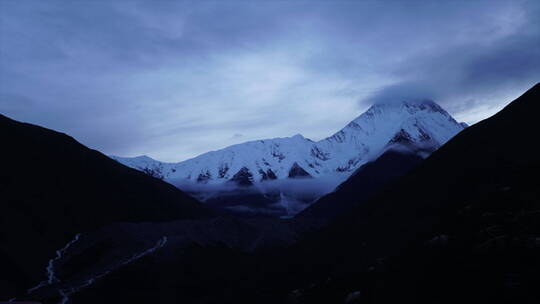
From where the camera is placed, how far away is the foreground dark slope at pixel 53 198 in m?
109

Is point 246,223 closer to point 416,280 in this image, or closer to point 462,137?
point 462,137

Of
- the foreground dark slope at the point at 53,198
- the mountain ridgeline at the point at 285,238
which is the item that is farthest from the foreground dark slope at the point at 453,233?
the foreground dark slope at the point at 53,198

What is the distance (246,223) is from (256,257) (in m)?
33.8

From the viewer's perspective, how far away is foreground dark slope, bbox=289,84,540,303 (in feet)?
114

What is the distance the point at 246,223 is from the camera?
155625 mm

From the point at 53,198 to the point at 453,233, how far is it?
124754 millimetres

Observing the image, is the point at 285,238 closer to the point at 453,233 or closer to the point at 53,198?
the point at 53,198

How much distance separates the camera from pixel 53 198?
13800cm

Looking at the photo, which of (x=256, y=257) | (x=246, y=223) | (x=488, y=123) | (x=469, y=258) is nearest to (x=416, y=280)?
(x=469, y=258)

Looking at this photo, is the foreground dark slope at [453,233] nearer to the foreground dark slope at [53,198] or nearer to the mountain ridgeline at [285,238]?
the mountain ridgeline at [285,238]

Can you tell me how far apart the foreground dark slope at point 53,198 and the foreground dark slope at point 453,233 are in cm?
6527

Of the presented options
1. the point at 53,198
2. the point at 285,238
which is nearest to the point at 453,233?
the point at 285,238

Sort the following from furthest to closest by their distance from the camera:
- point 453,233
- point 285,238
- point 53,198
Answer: point 285,238, point 53,198, point 453,233

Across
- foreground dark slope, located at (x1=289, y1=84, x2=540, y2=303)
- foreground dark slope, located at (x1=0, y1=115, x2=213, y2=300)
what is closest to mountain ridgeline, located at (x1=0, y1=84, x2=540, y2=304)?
foreground dark slope, located at (x1=289, y1=84, x2=540, y2=303)
